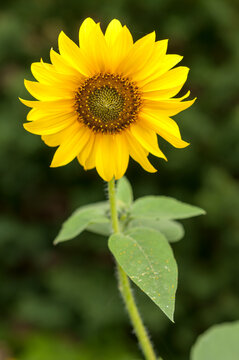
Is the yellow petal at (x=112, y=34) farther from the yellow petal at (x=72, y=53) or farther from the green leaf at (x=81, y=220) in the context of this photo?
the green leaf at (x=81, y=220)

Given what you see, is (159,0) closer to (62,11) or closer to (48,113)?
(62,11)

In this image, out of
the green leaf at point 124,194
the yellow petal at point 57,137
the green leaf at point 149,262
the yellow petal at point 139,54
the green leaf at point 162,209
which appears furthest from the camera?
the green leaf at point 124,194

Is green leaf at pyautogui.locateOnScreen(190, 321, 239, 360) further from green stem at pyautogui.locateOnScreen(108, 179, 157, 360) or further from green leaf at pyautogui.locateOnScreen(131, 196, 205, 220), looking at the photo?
green leaf at pyautogui.locateOnScreen(131, 196, 205, 220)

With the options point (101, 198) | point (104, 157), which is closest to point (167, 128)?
point (104, 157)

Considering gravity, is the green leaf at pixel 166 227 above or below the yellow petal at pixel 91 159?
below

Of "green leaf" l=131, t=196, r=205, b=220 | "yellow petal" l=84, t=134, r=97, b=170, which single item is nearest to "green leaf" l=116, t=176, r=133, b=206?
"green leaf" l=131, t=196, r=205, b=220

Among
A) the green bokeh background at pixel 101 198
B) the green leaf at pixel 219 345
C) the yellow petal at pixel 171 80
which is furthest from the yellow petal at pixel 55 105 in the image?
the green bokeh background at pixel 101 198
